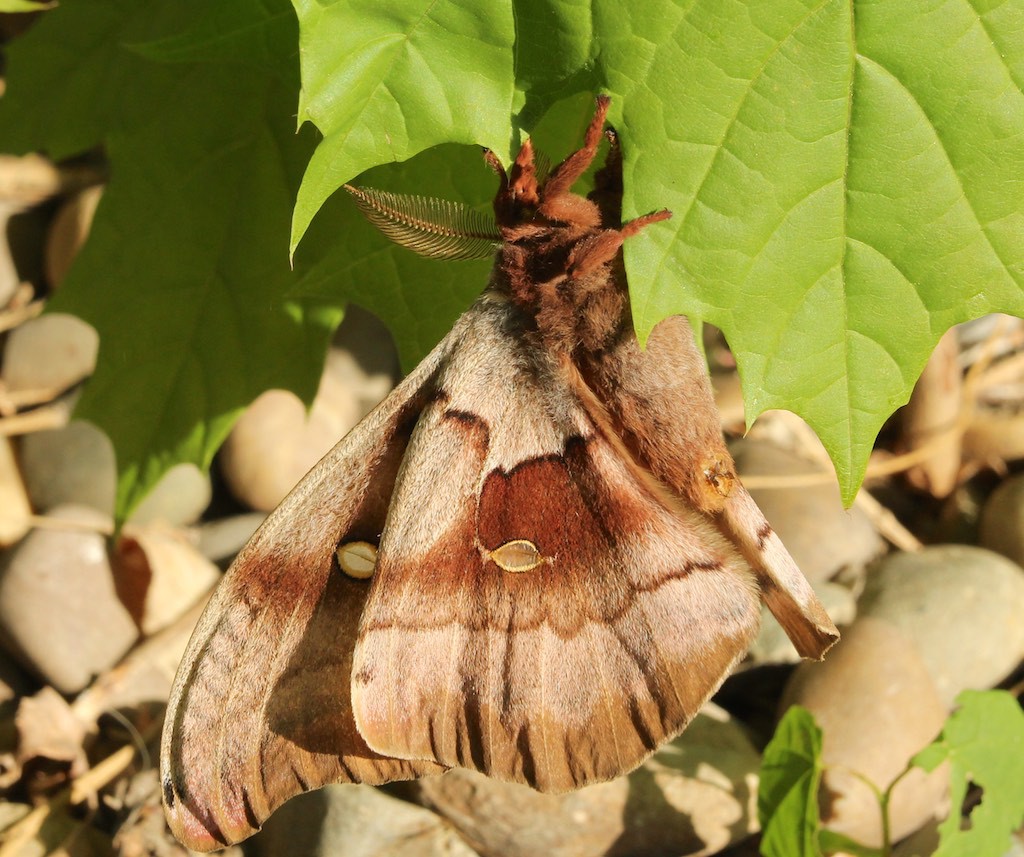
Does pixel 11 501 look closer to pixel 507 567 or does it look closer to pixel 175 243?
pixel 175 243

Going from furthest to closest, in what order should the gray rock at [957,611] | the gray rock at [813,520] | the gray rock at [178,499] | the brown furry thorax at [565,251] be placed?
the gray rock at [178,499] → the gray rock at [813,520] → the gray rock at [957,611] → the brown furry thorax at [565,251]

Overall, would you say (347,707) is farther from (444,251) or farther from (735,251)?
(735,251)

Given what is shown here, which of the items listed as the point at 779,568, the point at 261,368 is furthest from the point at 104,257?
the point at 779,568

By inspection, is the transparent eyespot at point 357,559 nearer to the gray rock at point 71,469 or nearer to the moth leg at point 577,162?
the moth leg at point 577,162

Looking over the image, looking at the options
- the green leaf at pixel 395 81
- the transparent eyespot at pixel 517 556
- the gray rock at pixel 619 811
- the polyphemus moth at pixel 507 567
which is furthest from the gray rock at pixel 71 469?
the green leaf at pixel 395 81

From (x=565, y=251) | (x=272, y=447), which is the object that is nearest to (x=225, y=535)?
(x=272, y=447)
